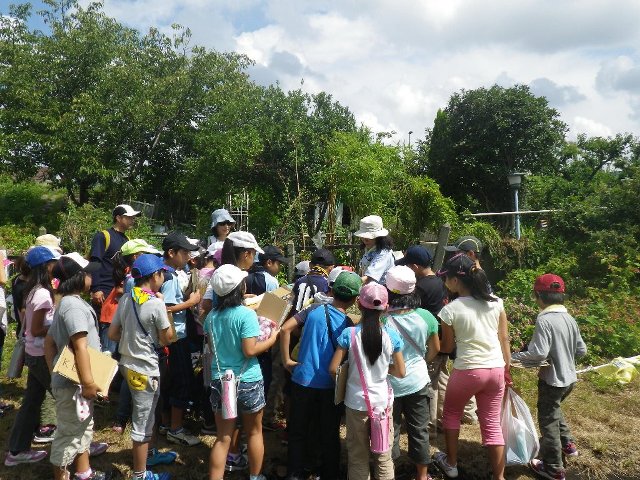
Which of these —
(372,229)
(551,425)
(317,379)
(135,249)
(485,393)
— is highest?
(372,229)

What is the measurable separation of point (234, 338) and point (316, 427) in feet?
2.97

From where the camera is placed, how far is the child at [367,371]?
311cm

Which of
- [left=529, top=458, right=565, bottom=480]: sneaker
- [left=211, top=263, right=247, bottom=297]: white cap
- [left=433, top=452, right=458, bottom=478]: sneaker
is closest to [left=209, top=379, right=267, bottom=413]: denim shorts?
[left=211, top=263, right=247, bottom=297]: white cap

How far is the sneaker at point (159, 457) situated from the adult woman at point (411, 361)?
5.56 ft

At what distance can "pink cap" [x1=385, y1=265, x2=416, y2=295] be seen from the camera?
3.43 metres

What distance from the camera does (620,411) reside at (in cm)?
492

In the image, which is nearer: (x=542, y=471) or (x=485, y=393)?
(x=485, y=393)

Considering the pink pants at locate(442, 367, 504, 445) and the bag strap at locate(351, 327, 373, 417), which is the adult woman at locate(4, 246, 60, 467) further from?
the pink pants at locate(442, 367, 504, 445)

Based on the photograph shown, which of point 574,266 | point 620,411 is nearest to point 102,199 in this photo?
point 574,266

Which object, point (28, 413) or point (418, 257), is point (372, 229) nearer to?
point (418, 257)

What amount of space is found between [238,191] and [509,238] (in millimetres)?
5765

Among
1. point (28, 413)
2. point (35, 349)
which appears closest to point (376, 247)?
point (35, 349)

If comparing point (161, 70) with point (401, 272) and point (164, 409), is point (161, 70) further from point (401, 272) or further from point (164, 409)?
point (401, 272)

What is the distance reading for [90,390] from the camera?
10.2ft
